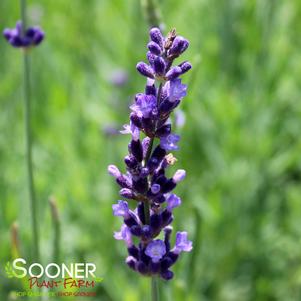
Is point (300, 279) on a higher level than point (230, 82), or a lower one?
lower

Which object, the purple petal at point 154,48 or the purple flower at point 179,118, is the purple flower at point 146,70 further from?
the purple flower at point 179,118

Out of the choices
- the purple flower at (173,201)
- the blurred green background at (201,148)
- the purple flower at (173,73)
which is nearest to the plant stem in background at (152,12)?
the blurred green background at (201,148)

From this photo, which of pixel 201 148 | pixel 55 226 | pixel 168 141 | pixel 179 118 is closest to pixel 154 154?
pixel 168 141

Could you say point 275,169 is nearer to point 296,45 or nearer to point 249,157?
point 249,157

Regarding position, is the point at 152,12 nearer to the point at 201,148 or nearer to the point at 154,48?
the point at 154,48

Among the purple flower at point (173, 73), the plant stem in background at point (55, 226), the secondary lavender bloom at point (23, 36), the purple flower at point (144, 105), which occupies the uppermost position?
the secondary lavender bloom at point (23, 36)

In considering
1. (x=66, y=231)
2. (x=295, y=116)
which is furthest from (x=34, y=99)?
(x=295, y=116)

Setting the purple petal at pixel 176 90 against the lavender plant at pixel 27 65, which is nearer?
the purple petal at pixel 176 90
